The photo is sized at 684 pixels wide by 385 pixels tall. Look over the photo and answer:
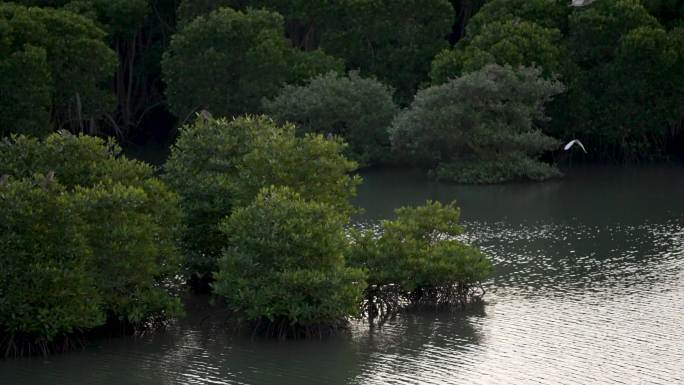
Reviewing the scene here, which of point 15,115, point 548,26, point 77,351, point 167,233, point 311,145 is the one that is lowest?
point 77,351

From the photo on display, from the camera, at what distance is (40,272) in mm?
28375

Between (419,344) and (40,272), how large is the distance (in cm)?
851

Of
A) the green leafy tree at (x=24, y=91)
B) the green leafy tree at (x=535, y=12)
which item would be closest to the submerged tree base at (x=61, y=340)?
the green leafy tree at (x=24, y=91)

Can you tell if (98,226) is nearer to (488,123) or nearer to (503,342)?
(503,342)

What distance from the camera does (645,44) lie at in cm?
5688

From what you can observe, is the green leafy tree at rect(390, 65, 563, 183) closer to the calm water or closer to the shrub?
the calm water

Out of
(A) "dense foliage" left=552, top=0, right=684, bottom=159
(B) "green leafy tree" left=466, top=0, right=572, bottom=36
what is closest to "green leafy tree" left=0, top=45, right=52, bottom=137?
(B) "green leafy tree" left=466, top=0, right=572, bottom=36

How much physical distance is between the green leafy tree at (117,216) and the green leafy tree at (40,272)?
1.55 ft

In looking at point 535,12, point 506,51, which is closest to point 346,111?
point 506,51

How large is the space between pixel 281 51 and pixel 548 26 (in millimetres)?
11968

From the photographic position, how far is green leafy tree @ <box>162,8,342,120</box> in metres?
60.2

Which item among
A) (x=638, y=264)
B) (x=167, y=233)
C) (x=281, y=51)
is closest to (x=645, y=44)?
(x=281, y=51)

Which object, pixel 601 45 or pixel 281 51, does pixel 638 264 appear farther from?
pixel 281 51

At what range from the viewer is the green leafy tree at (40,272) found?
1119 inches
